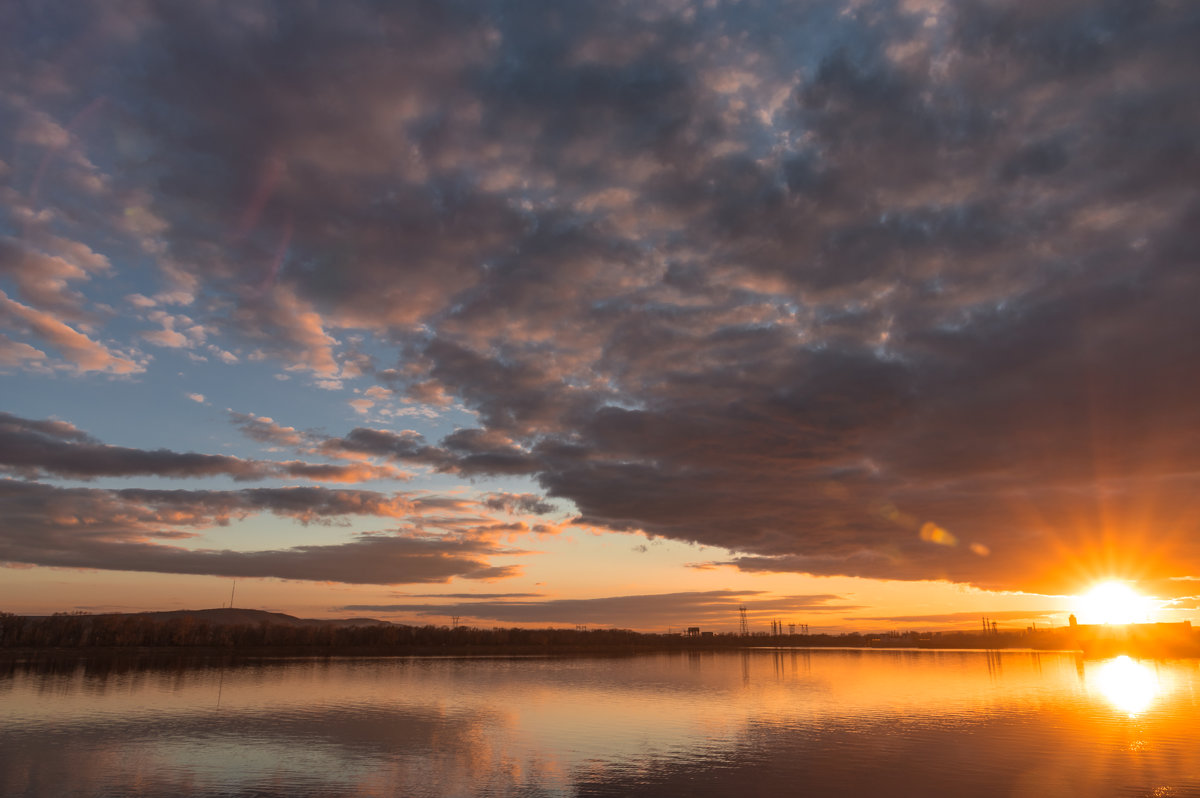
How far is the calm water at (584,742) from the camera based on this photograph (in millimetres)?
40969

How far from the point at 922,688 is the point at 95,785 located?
117541 millimetres

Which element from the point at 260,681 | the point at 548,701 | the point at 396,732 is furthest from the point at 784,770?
the point at 260,681

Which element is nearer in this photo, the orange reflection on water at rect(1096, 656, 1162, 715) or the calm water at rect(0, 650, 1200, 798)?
the calm water at rect(0, 650, 1200, 798)

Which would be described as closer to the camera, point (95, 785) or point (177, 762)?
point (95, 785)

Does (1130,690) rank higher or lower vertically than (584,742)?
lower

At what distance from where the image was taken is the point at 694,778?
142 ft

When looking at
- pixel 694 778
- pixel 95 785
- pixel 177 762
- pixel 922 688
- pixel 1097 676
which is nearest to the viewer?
pixel 95 785

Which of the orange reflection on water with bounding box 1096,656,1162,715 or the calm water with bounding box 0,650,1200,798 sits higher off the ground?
the calm water with bounding box 0,650,1200,798

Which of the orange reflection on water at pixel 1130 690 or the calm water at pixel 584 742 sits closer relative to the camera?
the calm water at pixel 584 742

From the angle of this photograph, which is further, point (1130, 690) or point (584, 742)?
point (1130, 690)

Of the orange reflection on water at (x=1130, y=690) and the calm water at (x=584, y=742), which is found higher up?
the calm water at (x=584, y=742)

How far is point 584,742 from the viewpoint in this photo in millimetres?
57406

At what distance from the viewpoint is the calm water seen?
134 ft

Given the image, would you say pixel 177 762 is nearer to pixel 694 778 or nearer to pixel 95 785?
pixel 95 785
